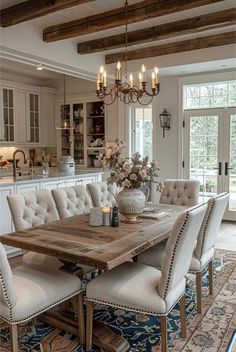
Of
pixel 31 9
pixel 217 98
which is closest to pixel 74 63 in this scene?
pixel 31 9

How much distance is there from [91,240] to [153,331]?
0.88m

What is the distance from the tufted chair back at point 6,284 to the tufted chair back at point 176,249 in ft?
2.97

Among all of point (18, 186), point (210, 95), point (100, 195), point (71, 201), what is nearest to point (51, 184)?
point (18, 186)

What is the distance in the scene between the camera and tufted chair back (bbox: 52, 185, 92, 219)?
132 inches

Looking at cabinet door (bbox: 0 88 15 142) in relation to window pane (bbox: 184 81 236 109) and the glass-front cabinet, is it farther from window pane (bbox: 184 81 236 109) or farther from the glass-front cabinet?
window pane (bbox: 184 81 236 109)

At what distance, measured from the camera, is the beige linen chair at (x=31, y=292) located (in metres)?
2.00

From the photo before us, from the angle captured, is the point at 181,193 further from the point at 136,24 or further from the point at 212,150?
the point at 212,150

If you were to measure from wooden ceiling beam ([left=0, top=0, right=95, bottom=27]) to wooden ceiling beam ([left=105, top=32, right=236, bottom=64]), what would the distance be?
229cm

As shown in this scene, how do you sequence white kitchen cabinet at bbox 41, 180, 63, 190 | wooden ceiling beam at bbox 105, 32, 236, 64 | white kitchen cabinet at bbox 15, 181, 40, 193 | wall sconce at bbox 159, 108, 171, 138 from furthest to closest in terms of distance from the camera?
wall sconce at bbox 159, 108, 171, 138 < wooden ceiling beam at bbox 105, 32, 236, 64 < white kitchen cabinet at bbox 41, 180, 63, 190 < white kitchen cabinet at bbox 15, 181, 40, 193

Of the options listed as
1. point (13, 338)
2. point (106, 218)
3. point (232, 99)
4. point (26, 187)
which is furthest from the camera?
point (232, 99)

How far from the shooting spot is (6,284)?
197cm

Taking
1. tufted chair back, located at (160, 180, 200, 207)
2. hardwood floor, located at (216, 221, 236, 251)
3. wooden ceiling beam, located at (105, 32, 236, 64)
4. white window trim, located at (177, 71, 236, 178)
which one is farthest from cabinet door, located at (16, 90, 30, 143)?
hardwood floor, located at (216, 221, 236, 251)

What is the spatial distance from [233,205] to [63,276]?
4531 mm

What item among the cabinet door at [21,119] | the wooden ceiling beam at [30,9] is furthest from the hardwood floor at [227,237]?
the cabinet door at [21,119]
